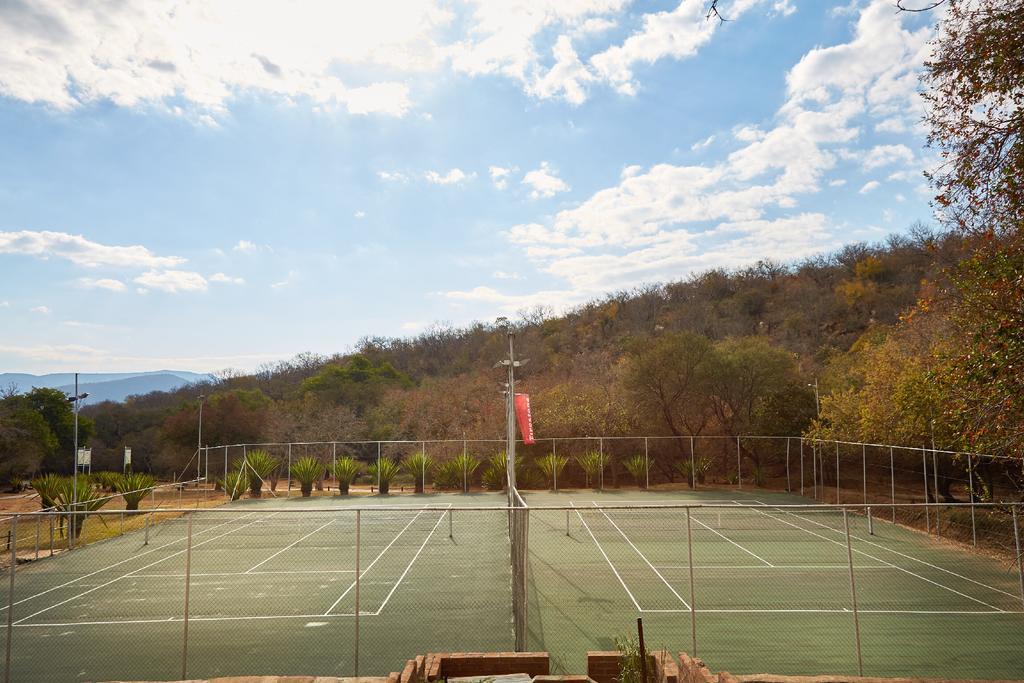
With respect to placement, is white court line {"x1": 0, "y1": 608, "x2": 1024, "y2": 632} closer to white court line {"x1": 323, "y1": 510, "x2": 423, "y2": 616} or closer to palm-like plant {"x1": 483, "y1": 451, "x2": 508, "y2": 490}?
white court line {"x1": 323, "y1": 510, "x2": 423, "y2": 616}

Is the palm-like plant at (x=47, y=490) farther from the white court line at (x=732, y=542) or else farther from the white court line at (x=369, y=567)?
the white court line at (x=732, y=542)

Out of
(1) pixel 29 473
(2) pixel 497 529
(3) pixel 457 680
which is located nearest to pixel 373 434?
(1) pixel 29 473

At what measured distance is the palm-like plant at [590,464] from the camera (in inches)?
1316

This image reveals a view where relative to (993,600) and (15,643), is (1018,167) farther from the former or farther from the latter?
(15,643)

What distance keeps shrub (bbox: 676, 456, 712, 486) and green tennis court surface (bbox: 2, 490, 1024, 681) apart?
11674 millimetres

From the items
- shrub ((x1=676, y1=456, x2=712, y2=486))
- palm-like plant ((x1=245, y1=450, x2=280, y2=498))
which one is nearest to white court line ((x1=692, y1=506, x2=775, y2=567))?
shrub ((x1=676, y1=456, x2=712, y2=486))

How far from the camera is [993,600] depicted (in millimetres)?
13195

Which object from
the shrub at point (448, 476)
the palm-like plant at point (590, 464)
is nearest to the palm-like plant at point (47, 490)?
the shrub at point (448, 476)

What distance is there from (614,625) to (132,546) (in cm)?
1465

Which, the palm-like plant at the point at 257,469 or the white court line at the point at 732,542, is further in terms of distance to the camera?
the palm-like plant at the point at 257,469

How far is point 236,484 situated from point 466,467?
9.76 meters

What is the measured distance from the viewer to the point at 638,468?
1332 inches

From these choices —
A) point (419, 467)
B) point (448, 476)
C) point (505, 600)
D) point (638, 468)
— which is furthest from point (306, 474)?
point (505, 600)

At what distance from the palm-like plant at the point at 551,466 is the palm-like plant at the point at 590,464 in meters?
0.78
